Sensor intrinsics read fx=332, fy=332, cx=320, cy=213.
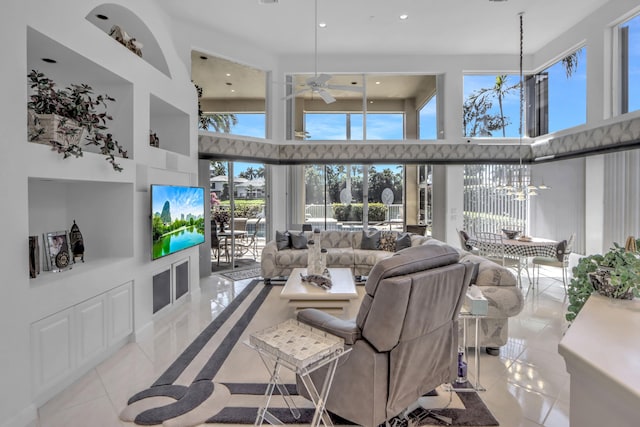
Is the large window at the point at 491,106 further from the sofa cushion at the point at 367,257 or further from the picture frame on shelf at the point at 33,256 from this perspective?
the picture frame on shelf at the point at 33,256

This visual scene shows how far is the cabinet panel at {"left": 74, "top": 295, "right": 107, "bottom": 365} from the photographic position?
276 cm

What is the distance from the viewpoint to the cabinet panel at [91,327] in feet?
9.05

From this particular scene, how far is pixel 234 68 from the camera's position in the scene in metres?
6.61

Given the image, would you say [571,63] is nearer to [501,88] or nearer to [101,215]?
[501,88]

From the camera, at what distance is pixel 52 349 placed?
8.18 ft

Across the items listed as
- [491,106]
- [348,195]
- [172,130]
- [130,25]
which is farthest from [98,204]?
[491,106]

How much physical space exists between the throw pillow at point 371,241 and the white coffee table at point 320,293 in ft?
4.82

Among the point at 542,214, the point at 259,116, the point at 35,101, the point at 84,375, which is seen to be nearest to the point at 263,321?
the point at 84,375

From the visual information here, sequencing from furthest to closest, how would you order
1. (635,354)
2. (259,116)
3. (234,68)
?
(259,116), (234,68), (635,354)

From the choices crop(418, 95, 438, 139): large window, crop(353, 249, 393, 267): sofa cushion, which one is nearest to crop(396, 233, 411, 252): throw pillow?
crop(353, 249, 393, 267): sofa cushion

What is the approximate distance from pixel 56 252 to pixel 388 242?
4867mm

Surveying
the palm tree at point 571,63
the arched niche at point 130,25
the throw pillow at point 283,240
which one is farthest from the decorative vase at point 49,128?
the palm tree at point 571,63

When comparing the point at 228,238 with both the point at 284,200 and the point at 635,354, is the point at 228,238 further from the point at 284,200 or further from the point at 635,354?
the point at 635,354

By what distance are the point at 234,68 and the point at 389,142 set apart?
3.55 metres
